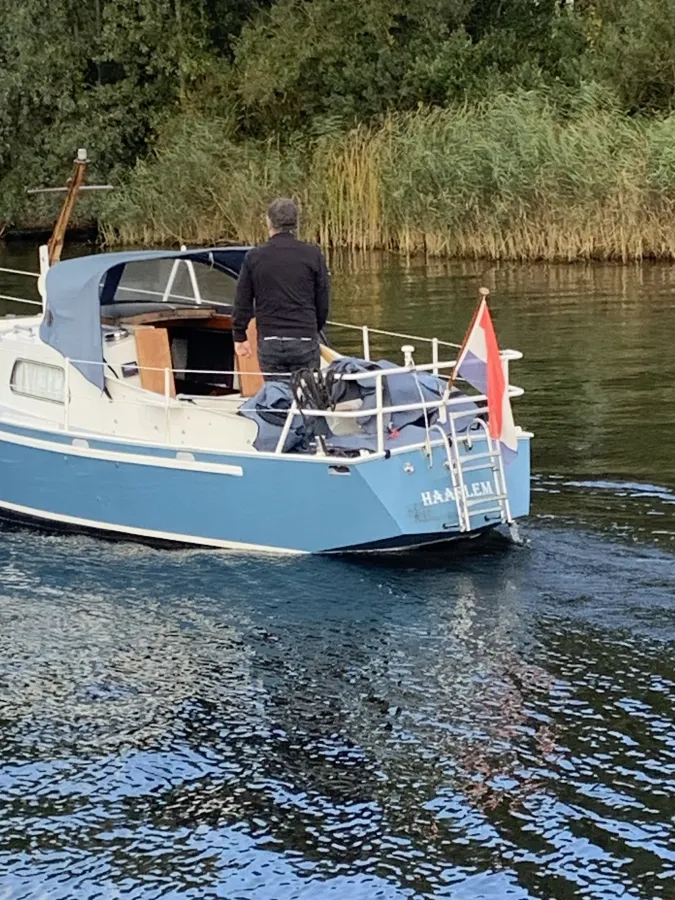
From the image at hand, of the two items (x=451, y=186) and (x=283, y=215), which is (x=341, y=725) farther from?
(x=451, y=186)

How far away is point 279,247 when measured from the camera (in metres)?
10.5

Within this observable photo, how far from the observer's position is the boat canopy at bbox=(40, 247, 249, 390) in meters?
11.3

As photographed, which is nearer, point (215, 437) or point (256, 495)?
point (256, 495)

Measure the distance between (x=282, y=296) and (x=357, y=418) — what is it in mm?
1039

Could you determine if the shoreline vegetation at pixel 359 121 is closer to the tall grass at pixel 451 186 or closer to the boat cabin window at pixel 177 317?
the tall grass at pixel 451 186

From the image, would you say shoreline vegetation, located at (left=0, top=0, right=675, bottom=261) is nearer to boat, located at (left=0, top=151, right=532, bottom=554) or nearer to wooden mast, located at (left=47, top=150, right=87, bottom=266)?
wooden mast, located at (left=47, top=150, right=87, bottom=266)

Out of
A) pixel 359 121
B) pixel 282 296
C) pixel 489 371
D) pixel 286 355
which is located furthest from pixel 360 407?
pixel 359 121

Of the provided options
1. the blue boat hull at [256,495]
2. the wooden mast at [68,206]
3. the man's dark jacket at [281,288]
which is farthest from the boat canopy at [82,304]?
the man's dark jacket at [281,288]

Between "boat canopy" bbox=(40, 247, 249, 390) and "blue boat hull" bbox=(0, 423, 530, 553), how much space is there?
2.14 ft

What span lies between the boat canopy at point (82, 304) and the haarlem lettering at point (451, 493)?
2.81 meters

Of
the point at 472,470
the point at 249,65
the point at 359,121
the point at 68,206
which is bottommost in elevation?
the point at 472,470

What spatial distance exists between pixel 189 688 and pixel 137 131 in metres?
35.8

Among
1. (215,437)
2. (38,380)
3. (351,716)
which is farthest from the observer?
(38,380)

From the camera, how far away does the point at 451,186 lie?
95.5ft
